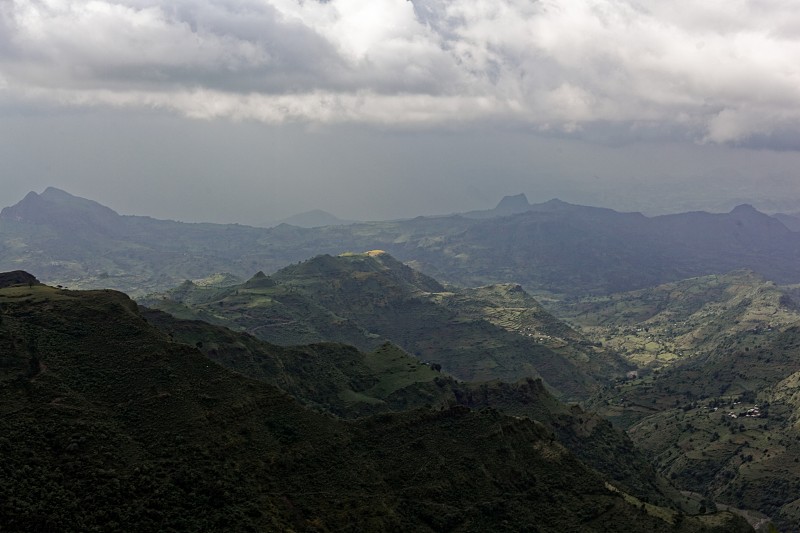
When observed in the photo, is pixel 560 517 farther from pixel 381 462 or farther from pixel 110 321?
pixel 110 321

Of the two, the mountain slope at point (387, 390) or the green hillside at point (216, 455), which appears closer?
the green hillside at point (216, 455)

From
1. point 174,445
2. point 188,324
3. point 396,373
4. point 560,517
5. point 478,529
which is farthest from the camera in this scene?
point 396,373

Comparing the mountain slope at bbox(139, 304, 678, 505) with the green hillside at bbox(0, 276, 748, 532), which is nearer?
the green hillside at bbox(0, 276, 748, 532)

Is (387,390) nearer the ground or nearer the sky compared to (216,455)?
nearer the ground

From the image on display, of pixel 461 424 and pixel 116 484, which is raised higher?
pixel 116 484

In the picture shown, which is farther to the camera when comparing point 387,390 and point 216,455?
point 387,390

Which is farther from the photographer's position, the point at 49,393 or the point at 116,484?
the point at 49,393

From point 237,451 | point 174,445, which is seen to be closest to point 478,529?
point 237,451

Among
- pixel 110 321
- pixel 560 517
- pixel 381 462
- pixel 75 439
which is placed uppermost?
pixel 110 321
